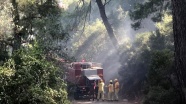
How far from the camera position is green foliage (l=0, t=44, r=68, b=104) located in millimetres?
7102

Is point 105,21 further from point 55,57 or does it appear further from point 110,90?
point 55,57

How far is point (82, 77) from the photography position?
20.5 m

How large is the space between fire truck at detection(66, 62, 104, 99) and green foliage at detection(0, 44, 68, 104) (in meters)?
10.8

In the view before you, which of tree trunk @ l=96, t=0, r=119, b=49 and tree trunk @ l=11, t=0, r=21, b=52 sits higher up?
tree trunk @ l=96, t=0, r=119, b=49

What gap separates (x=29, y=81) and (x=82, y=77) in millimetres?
13221

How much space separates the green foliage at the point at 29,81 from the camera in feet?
23.3

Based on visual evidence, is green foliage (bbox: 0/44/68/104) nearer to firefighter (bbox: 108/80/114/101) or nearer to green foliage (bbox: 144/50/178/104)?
green foliage (bbox: 144/50/178/104)

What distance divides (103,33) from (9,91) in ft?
93.5

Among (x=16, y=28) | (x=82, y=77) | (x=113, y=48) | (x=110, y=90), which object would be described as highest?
(x=113, y=48)

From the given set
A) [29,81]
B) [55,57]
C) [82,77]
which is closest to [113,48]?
[82,77]

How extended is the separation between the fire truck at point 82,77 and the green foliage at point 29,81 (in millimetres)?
10752

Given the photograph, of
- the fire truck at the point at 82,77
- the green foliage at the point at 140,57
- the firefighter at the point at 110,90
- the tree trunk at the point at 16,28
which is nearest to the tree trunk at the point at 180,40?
the tree trunk at the point at 16,28

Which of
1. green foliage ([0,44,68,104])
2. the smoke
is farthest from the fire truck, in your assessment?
green foliage ([0,44,68,104])

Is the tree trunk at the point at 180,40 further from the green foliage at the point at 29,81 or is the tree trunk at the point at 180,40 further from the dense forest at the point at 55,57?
the green foliage at the point at 29,81
